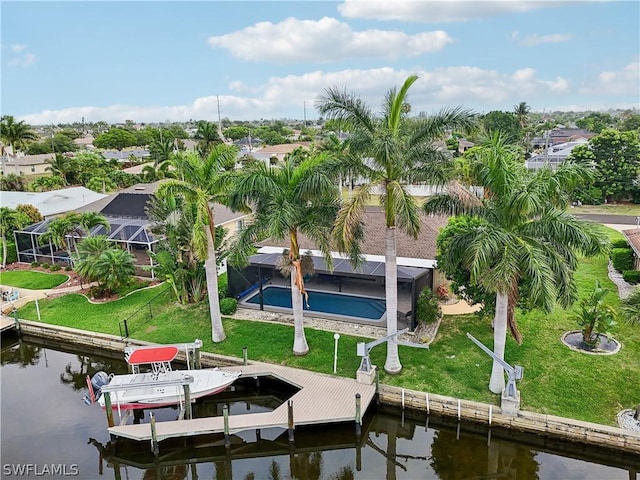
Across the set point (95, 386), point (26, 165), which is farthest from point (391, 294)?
point (26, 165)

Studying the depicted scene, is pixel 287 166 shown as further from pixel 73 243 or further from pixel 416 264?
pixel 73 243

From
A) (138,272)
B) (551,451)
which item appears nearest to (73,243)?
(138,272)

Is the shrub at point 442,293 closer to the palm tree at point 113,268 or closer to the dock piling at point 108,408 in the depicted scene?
the dock piling at point 108,408

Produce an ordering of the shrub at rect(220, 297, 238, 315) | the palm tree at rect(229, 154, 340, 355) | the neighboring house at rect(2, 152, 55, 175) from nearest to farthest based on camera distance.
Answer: the palm tree at rect(229, 154, 340, 355), the shrub at rect(220, 297, 238, 315), the neighboring house at rect(2, 152, 55, 175)

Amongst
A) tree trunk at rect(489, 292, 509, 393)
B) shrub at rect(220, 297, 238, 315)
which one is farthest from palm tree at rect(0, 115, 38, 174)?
tree trunk at rect(489, 292, 509, 393)

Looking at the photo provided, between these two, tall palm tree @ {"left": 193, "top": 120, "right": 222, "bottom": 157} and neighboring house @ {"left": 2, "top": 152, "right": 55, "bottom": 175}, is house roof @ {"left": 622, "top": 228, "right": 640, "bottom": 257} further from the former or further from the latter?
neighboring house @ {"left": 2, "top": 152, "right": 55, "bottom": 175}

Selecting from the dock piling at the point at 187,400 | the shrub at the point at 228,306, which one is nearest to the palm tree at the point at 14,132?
the shrub at the point at 228,306
